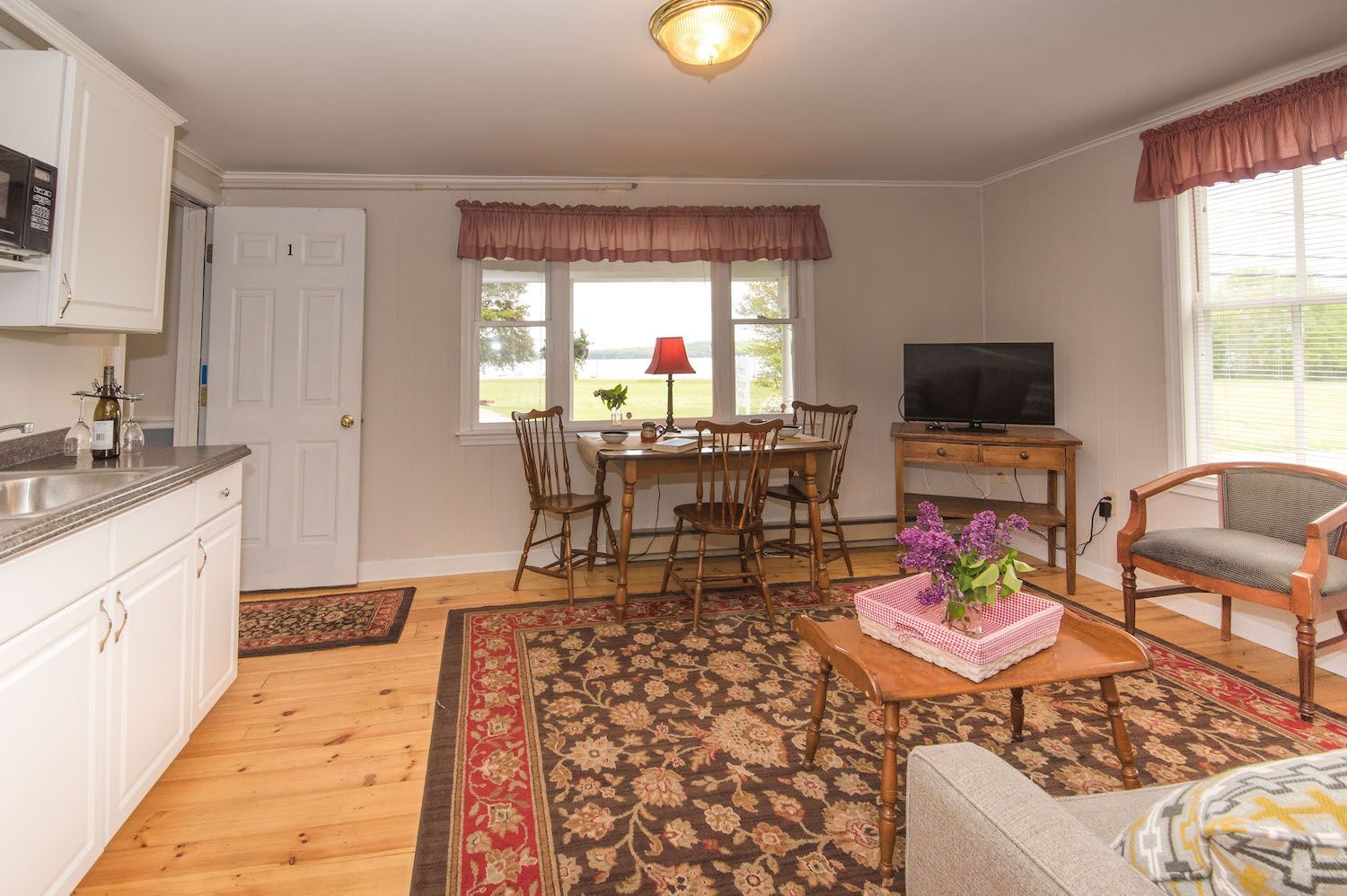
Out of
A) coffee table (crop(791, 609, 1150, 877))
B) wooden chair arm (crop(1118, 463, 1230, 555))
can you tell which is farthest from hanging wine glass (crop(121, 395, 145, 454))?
wooden chair arm (crop(1118, 463, 1230, 555))

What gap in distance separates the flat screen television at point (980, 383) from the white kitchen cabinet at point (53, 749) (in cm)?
401

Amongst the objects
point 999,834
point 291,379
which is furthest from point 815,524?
point 291,379

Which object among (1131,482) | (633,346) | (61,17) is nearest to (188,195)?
(61,17)

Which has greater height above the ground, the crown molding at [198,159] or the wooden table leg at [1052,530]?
the crown molding at [198,159]

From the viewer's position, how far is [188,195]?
355 cm

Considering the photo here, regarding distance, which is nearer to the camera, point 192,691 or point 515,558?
point 192,691

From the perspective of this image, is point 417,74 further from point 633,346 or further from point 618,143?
point 633,346

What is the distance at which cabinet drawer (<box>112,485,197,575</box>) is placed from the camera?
1.68m

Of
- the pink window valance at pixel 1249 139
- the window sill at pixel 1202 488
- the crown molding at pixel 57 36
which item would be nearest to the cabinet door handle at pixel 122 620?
the crown molding at pixel 57 36

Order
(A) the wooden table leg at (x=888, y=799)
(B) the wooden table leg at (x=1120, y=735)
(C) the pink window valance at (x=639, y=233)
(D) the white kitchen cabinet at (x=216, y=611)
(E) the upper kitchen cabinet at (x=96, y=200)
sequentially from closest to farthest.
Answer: (A) the wooden table leg at (x=888, y=799) < (B) the wooden table leg at (x=1120, y=735) < (E) the upper kitchen cabinet at (x=96, y=200) < (D) the white kitchen cabinet at (x=216, y=611) < (C) the pink window valance at (x=639, y=233)

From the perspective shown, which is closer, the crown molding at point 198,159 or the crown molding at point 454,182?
the crown molding at point 198,159

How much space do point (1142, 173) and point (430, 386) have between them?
4.07m

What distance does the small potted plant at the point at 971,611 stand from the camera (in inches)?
65.2

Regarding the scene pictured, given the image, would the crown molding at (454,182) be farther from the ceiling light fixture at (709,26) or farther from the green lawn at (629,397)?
the ceiling light fixture at (709,26)
